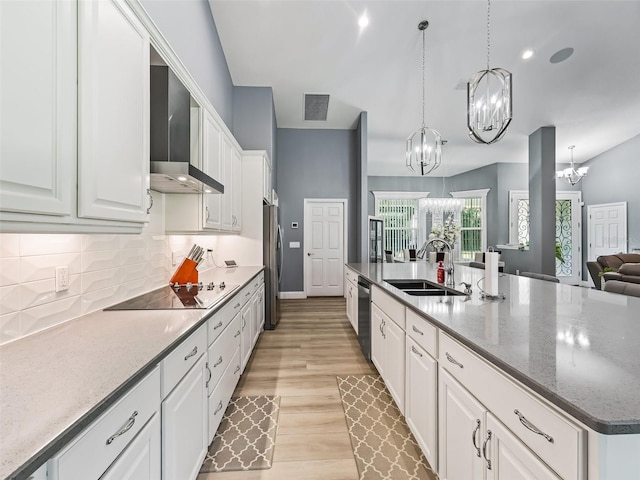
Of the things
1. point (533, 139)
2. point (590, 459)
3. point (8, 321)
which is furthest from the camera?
point (533, 139)

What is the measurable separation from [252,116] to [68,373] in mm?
4729

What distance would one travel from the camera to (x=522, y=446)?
2.78ft

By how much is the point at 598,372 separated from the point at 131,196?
6.17 ft

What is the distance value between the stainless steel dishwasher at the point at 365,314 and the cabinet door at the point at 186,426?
66.4 inches

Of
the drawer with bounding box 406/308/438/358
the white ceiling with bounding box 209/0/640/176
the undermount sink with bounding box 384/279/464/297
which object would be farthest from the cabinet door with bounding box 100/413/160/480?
the white ceiling with bounding box 209/0/640/176

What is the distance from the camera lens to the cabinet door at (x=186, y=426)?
1.12 meters

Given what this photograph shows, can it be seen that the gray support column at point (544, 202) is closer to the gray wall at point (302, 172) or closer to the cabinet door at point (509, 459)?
the gray wall at point (302, 172)

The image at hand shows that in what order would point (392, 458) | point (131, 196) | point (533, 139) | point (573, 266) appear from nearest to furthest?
point (131, 196), point (392, 458), point (533, 139), point (573, 266)

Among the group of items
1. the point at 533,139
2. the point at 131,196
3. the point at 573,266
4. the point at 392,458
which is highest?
the point at 533,139

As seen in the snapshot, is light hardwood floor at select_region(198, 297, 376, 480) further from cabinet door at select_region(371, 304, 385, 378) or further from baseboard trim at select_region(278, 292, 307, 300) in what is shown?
baseboard trim at select_region(278, 292, 307, 300)

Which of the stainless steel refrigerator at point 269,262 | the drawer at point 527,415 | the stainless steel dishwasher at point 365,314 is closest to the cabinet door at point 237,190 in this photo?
the stainless steel refrigerator at point 269,262

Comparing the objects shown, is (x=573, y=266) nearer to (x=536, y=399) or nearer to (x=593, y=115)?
(x=593, y=115)

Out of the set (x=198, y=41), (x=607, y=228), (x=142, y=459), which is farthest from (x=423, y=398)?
(x=607, y=228)

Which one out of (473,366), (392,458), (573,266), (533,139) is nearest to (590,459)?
(473,366)
